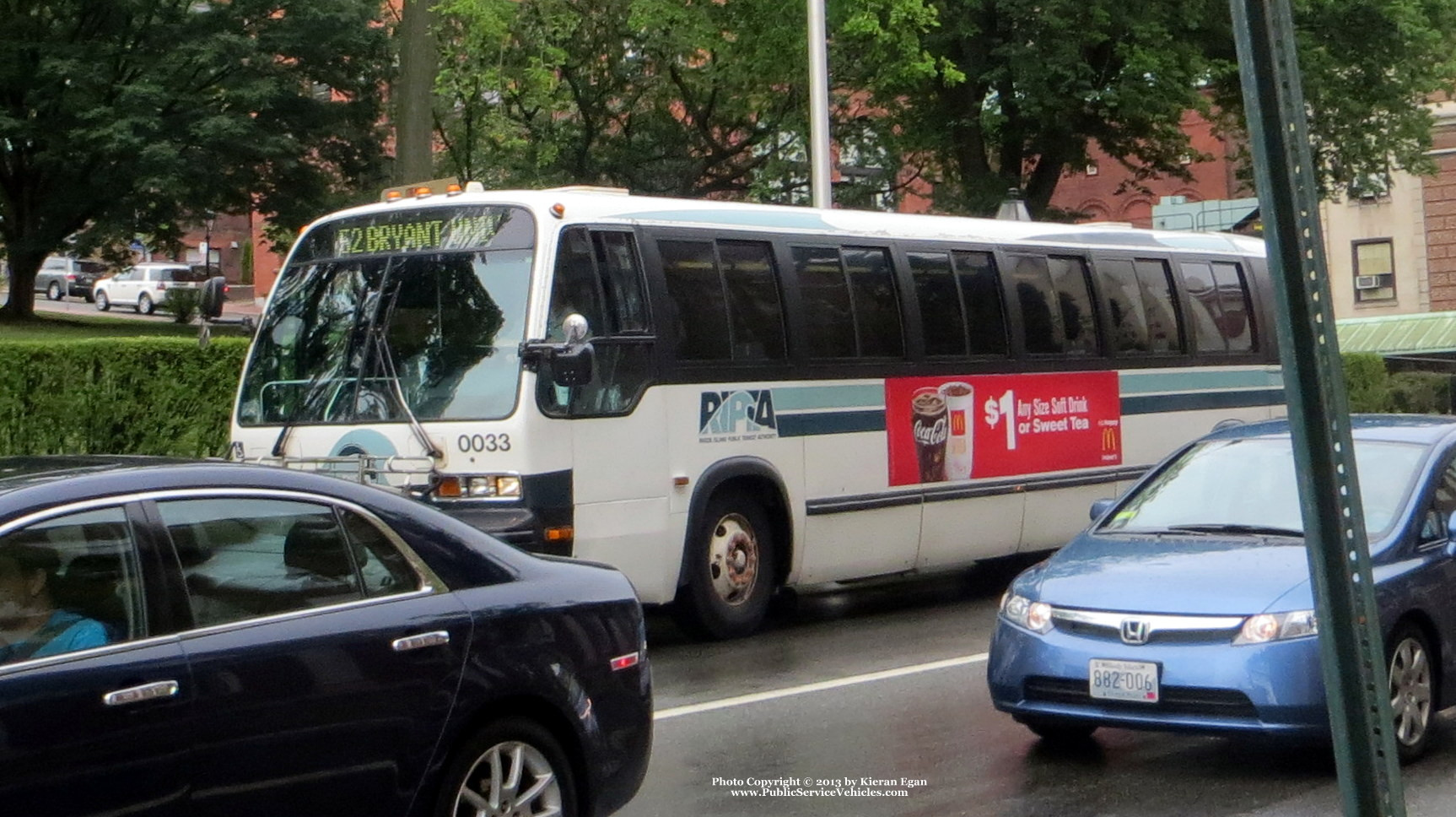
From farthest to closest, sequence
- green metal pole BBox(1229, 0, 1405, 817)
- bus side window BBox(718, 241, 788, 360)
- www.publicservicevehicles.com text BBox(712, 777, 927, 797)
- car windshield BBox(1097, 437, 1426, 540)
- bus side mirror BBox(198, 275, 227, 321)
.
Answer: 1. bus side window BBox(718, 241, 788, 360)
2. bus side mirror BBox(198, 275, 227, 321)
3. car windshield BBox(1097, 437, 1426, 540)
4. www.publicservicevehicles.com text BBox(712, 777, 927, 797)
5. green metal pole BBox(1229, 0, 1405, 817)

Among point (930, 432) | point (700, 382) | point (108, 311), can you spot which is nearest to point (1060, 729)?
point (700, 382)

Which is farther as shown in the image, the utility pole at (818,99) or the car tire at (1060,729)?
the utility pole at (818,99)

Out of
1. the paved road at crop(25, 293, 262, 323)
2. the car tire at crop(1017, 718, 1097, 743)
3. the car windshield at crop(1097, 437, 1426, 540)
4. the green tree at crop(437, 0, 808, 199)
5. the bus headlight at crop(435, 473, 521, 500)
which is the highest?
the paved road at crop(25, 293, 262, 323)

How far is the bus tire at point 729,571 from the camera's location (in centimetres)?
1207

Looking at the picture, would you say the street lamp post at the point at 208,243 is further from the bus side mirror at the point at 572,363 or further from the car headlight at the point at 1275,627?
the car headlight at the point at 1275,627

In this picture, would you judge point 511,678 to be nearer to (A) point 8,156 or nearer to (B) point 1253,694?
(B) point 1253,694

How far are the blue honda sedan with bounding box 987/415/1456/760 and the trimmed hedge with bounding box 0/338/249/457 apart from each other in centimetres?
927

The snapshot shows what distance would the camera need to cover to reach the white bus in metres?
11.1

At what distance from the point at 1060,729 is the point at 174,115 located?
34113 mm

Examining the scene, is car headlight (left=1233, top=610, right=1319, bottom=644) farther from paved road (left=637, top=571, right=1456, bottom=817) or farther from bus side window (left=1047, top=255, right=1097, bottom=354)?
bus side window (left=1047, top=255, right=1097, bottom=354)

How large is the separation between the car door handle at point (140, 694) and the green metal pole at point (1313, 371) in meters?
3.13

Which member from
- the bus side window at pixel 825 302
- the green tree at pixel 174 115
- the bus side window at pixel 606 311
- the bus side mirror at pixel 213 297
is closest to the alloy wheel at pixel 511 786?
the bus side window at pixel 606 311

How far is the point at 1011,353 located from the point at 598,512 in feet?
16.3

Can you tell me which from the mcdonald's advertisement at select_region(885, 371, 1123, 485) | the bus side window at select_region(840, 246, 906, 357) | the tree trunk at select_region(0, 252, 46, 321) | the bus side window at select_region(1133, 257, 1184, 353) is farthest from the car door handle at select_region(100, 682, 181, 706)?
the tree trunk at select_region(0, 252, 46, 321)
